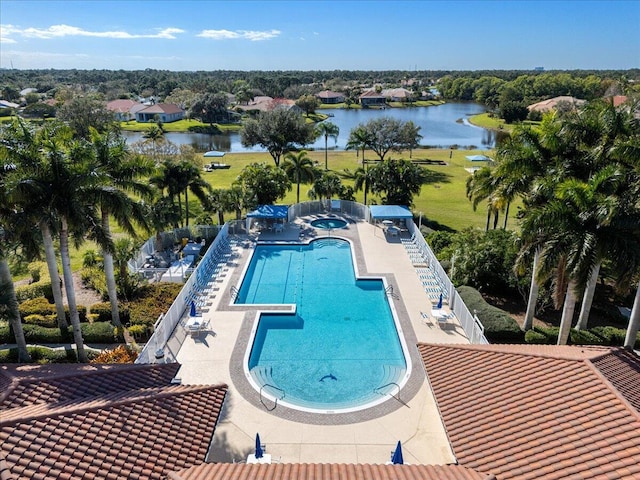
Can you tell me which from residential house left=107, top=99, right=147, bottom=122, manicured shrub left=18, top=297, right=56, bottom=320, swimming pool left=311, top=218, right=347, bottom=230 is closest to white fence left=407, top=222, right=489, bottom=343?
swimming pool left=311, top=218, right=347, bottom=230

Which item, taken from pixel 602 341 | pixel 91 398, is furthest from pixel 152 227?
pixel 602 341

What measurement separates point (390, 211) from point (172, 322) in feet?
58.3

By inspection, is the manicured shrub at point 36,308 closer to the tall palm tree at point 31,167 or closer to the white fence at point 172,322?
the white fence at point 172,322

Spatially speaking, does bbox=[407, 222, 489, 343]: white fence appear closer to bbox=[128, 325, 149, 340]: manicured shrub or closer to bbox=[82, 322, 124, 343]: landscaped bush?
bbox=[128, 325, 149, 340]: manicured shrub

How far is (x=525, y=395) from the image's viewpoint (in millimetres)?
11172

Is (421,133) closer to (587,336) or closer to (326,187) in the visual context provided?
(326,187)

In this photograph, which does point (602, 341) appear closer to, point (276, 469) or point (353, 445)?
point (353, 445)

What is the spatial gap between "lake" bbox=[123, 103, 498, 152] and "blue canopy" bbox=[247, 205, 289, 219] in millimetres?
39898

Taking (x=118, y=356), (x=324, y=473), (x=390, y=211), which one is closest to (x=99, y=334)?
(x=118, y=356)

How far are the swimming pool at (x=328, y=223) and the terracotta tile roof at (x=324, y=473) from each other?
81.7ft

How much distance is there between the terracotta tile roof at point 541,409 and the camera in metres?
9.08

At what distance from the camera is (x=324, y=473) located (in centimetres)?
880

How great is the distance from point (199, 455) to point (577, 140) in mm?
16578

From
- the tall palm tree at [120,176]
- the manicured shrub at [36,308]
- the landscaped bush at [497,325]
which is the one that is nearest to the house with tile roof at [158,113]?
the manicured shrub at [36,308]
